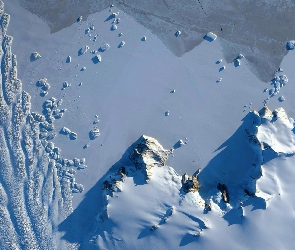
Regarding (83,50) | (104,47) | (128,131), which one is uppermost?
(104,47)

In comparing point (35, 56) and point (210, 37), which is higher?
point (210, 37)

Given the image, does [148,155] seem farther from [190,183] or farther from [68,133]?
[68,133]

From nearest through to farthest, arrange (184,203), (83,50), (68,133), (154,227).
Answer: (154,227)
(184,203)
(68,133)
(83,50)

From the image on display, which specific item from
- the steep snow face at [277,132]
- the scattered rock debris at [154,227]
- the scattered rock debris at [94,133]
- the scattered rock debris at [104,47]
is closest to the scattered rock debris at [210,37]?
the steep snow face at [277,132]

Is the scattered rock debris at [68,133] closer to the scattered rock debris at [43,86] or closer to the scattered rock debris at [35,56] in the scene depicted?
the scattered rock debris at [43,86]

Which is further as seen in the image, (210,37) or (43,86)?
(210,37)

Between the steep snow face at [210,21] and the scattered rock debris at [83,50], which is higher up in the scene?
the steep snow face at [210,21]

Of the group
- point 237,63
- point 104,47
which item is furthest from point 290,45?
point 104,47

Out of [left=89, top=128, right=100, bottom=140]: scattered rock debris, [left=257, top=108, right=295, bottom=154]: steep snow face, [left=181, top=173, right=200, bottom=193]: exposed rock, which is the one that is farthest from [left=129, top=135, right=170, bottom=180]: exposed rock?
[left=257, top=108, right=295, bottom=154]: steep snow face

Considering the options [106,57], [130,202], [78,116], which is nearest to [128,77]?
[106,57]
